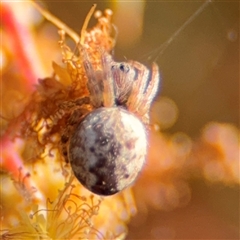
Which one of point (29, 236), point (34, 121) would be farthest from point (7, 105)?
point (29, 236)

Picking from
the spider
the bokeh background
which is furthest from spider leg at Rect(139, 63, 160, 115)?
the bokeh background

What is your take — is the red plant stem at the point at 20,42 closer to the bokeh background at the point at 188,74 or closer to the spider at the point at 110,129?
the bokeh background at the point at 188,74

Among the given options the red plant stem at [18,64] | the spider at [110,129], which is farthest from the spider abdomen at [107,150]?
the red plant stem at [18,64]

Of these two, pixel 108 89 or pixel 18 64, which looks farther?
pixel 18 64

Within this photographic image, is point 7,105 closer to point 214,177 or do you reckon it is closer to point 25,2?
point 25,2

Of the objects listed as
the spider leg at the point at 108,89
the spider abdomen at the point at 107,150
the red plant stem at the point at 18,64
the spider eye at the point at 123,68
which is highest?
the red plant stem at the point at 18,64

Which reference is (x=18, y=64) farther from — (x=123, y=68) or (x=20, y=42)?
(x=123, y=68)

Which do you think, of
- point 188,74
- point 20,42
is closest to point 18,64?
point 20,42
